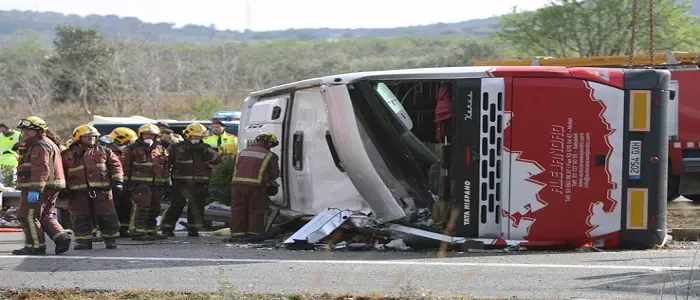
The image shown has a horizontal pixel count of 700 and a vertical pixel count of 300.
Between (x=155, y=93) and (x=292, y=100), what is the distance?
3741 centimetres

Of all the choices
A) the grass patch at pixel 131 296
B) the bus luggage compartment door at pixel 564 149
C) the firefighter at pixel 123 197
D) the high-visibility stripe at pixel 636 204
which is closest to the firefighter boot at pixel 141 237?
the firefighter at pixel 123 197

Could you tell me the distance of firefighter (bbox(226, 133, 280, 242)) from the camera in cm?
1164

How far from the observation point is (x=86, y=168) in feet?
36.4

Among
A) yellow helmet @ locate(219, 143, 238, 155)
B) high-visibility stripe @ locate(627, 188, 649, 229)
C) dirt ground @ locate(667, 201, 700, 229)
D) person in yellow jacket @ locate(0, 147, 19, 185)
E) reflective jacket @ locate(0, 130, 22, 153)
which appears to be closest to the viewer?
high-visibility stripe @ locate(627, 188, 649, 229)

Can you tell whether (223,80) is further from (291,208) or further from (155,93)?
(291,208)

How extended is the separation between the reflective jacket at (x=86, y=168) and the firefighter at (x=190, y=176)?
1748 mm

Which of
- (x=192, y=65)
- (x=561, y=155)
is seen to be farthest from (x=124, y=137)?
(x=192, y=65)

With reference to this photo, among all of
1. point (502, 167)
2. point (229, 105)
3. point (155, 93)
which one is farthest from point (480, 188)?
point (155, 93)

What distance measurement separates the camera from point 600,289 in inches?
306

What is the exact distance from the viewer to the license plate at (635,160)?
389 inches


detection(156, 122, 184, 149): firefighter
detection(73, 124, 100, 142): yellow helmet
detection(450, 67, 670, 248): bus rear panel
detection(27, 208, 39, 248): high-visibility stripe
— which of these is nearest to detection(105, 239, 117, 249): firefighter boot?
detection(27, 208, 39, 248): high-visibility stripe

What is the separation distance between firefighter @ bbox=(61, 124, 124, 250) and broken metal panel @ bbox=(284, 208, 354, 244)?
2.01 metres

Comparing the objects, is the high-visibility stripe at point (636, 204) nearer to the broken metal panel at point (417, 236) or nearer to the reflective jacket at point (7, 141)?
the broken metal panel at point (417, 236)

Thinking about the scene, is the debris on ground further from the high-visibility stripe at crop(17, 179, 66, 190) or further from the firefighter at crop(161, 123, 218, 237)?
the high-visibility stripe at crop(17, 179, 66, 190)
